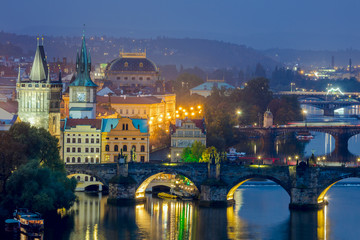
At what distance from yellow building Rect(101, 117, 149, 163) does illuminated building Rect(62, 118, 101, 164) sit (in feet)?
1.94

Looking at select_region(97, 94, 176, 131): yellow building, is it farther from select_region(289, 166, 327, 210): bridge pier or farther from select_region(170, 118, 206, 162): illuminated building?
select_region(289, 166, 327, 210): bridge pier

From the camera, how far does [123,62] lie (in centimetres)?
16775

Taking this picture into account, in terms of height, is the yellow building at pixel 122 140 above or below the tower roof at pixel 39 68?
below

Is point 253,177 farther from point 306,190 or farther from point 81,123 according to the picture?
point 81,123

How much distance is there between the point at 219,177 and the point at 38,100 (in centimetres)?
1906

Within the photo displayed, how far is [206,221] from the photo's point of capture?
86.2 meters

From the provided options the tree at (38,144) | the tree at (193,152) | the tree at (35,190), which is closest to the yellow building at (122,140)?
the tree at (193,152)

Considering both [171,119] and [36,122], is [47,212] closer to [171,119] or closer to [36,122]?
[36,122]

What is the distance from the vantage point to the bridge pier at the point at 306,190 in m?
90.8

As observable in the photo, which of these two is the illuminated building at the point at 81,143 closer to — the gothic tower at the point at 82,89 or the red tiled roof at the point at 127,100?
the gothic tower at the point at 82,89

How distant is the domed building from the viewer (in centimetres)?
16400

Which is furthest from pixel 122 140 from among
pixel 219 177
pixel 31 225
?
pixel 31 225

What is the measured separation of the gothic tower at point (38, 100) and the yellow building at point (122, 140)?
4295mm

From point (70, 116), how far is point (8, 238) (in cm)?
3429
